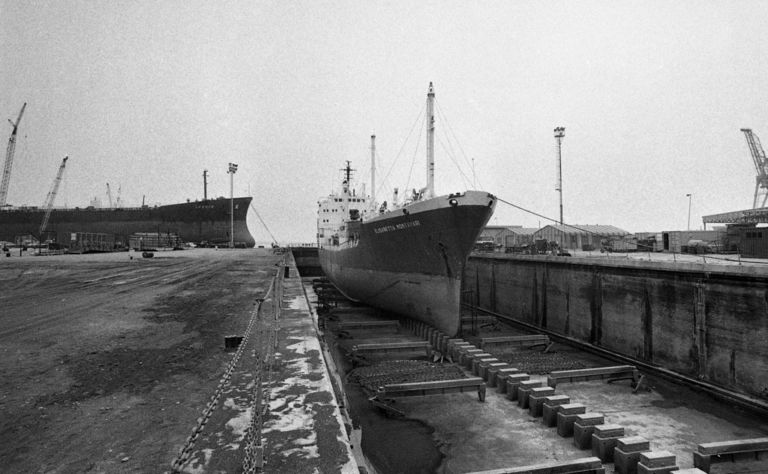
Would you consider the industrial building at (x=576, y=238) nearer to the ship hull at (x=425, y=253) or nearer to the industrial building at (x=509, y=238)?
the industrial building at (x=509, y=238)

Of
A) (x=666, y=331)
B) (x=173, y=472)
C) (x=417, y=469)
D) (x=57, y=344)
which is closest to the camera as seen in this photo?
(x=173, y=472)

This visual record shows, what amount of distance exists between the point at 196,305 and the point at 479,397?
9.72 metres

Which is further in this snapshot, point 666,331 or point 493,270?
point 493,270

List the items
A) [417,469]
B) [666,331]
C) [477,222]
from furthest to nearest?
[477,222] < [666,331] < [417,469]

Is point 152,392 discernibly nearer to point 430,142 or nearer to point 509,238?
point 430,142

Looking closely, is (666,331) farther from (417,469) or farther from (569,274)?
(417,469)

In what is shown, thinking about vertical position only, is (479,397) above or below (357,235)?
below

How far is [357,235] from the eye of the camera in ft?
68.9

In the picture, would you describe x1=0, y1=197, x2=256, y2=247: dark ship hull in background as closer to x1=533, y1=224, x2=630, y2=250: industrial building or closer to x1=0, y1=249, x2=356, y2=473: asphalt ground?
x1=533, y1=224, x2=630, y2=250: industrial building

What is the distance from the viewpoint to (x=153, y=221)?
85312 millimetres

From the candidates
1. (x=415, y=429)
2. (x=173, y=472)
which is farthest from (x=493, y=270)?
(x=173, y=472)

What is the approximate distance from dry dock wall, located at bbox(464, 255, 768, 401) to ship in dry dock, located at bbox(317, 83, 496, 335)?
230 inches

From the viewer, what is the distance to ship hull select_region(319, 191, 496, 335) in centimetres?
1438

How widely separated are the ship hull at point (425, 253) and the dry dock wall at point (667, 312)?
5.81 metres
